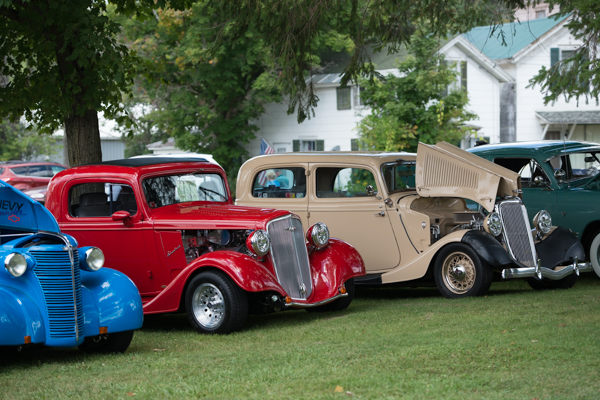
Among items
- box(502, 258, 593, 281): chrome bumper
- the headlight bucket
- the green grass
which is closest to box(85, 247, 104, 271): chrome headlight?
the headlight bucket

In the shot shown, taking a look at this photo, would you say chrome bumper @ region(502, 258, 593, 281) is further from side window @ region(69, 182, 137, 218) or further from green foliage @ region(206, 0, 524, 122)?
side window @ region(69, 182, 137, 218)

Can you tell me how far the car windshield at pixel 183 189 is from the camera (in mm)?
8461

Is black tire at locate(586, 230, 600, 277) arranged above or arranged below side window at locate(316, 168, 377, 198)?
below

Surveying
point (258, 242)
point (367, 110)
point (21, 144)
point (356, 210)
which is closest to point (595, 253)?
point (356, 210)

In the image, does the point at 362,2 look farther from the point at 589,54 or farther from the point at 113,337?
the point at 113,337

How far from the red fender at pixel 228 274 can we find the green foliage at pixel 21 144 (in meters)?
37.4

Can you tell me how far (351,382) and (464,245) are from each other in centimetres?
434

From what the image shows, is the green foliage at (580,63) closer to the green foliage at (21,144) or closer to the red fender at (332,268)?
the red fender at (332,268)

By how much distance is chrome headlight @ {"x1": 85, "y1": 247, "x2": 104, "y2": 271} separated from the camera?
256 inches

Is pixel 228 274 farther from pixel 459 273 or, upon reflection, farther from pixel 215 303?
pixel 459 273

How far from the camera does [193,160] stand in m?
9.20

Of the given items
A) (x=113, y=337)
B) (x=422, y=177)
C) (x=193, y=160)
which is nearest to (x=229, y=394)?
(x=113, y=337)

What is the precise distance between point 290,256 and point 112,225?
7.10 feet

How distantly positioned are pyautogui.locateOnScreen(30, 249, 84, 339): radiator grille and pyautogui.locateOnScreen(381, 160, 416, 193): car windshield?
505 cm
